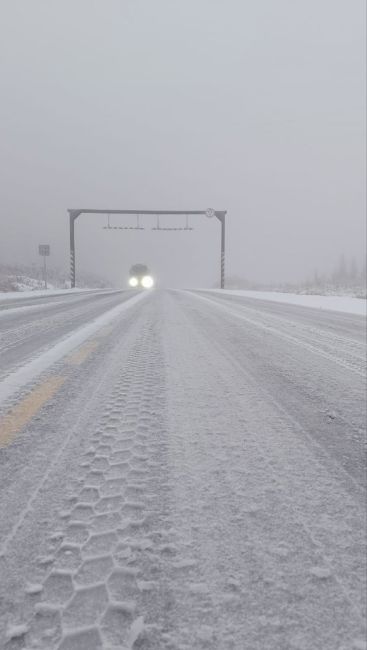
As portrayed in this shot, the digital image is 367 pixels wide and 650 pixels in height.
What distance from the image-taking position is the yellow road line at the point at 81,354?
3.09m

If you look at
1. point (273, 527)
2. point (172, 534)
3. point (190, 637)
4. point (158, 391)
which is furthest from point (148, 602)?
point (158, 391)

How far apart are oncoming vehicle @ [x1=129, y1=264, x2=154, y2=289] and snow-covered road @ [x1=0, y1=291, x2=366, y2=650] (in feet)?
114

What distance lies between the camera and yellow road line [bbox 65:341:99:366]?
10.1 feet

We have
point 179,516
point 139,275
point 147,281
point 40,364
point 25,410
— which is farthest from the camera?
point 147,281

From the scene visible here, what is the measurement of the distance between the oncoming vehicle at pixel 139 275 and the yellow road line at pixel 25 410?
115ft

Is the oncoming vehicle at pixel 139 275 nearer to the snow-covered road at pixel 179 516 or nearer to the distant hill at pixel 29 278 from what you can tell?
the distant hill at pixel 29 278

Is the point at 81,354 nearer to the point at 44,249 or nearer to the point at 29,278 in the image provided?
the point at 44,249

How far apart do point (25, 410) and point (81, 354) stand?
4.86 ft

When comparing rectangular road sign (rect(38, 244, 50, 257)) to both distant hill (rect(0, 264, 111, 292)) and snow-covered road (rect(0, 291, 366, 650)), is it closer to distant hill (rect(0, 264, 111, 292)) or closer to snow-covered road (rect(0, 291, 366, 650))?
distant hill (rect(0, 264, 111, 292))

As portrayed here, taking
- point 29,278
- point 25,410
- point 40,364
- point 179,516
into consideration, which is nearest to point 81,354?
point 40,364

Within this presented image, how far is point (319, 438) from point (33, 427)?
1.21m

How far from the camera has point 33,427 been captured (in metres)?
1.69

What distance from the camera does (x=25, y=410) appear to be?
190 cm

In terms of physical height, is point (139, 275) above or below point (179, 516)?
above
